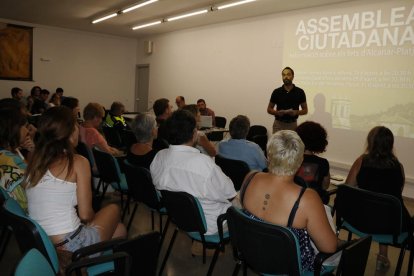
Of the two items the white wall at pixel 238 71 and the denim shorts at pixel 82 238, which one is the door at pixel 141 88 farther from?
the denim shorts at pixel 82 238

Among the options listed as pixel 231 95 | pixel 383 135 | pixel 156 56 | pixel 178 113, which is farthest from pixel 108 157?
pixel 156 56

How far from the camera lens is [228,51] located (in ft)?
25.8

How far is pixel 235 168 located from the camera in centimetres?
317

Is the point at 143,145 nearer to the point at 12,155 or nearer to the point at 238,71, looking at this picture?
the point at 12,155

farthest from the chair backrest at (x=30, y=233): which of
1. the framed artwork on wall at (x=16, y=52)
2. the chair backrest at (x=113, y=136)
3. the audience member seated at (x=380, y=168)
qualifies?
the framed artwork on wall at (x=16, y=52)

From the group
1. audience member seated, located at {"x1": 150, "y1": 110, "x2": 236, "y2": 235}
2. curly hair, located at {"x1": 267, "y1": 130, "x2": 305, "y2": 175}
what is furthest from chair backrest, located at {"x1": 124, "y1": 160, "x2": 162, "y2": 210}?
curly hair, located at {"x1": 267, "y1": 130, "x2": 305, "y2": 175}

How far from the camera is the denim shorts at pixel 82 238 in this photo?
1877 millimetres

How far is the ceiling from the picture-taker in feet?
20.8

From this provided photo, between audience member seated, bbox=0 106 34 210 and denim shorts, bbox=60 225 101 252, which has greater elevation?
audience member seated, bbox=0 106 34 210

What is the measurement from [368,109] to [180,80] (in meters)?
5.18

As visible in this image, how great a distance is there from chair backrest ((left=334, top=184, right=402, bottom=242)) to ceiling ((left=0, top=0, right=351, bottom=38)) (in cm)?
426

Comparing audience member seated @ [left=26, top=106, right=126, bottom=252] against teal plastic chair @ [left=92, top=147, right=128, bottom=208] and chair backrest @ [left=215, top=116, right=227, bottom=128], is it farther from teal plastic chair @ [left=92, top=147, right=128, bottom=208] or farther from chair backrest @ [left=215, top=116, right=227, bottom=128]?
chair backrest @ [left=215, top=116, right=227, bottom=128]

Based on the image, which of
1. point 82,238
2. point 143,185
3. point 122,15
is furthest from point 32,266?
point 122,15

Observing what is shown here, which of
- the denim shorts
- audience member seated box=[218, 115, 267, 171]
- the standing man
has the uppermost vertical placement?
the standing man
